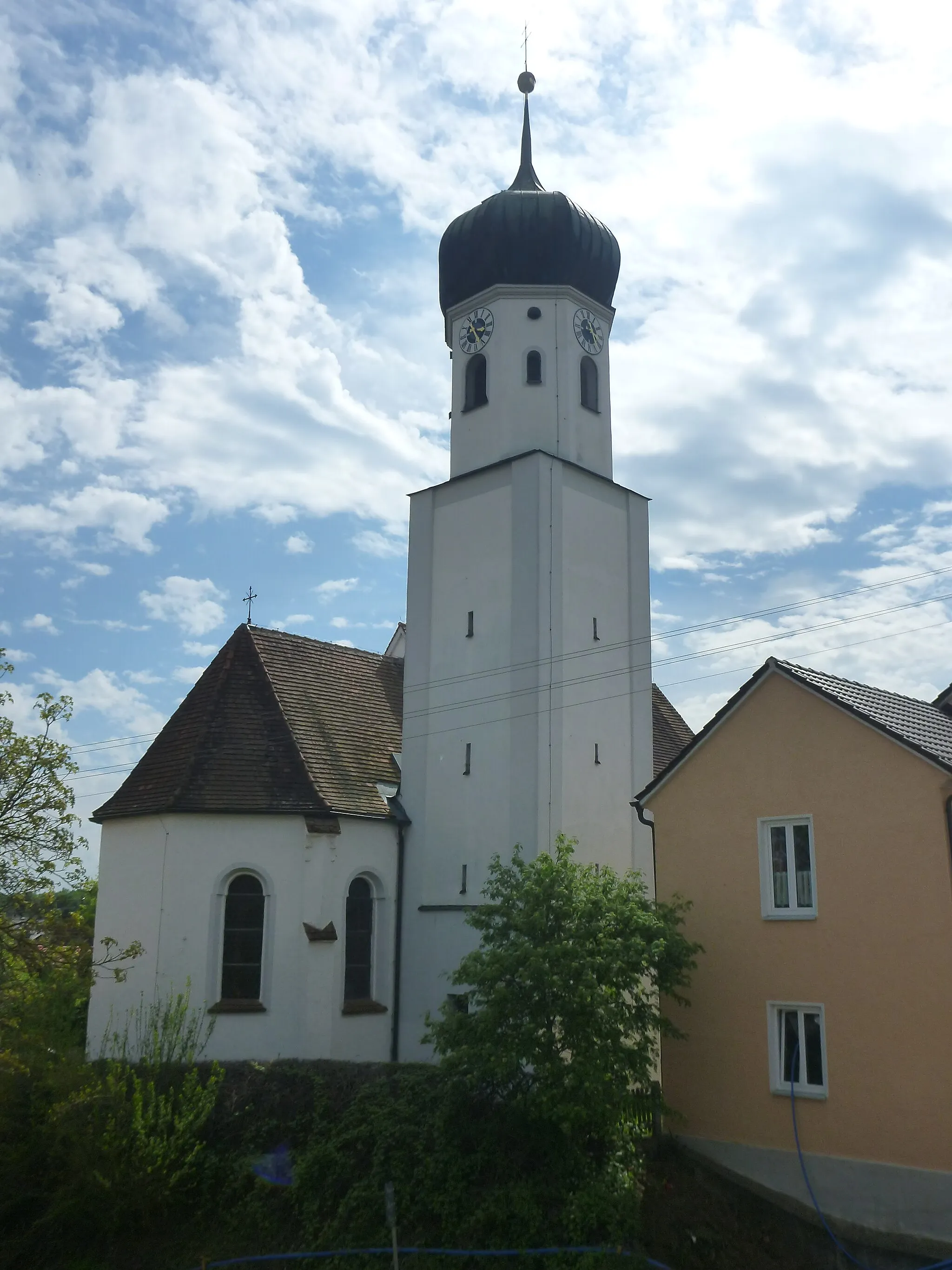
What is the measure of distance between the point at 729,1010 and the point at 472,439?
15286mm

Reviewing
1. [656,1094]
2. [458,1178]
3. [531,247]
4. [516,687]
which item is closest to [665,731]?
[516,687]

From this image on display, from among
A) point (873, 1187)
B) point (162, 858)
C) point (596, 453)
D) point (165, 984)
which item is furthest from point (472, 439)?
point (873, 1187)

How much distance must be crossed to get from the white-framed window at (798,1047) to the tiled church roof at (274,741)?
10.4m

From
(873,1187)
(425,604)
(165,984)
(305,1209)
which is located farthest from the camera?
(425,604)

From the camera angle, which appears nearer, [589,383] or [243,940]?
[243,940]

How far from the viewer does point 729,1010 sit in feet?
55.8

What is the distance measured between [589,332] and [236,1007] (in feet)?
56.2

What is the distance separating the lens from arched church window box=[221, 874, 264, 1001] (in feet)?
75.4

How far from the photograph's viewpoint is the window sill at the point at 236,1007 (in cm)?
2250

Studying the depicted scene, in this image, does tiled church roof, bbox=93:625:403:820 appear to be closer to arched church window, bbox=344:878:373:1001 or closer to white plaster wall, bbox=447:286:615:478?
arched church window, bbox=344:878:373:1001

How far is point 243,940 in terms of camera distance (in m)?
23.2

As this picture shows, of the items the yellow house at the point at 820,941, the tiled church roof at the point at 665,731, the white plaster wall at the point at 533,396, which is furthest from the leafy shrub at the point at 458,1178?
the white plaster wall at the point at 533,396

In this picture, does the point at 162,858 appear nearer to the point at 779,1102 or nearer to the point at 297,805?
the point at 297,805

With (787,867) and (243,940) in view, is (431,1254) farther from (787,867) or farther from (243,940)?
(243,940)
